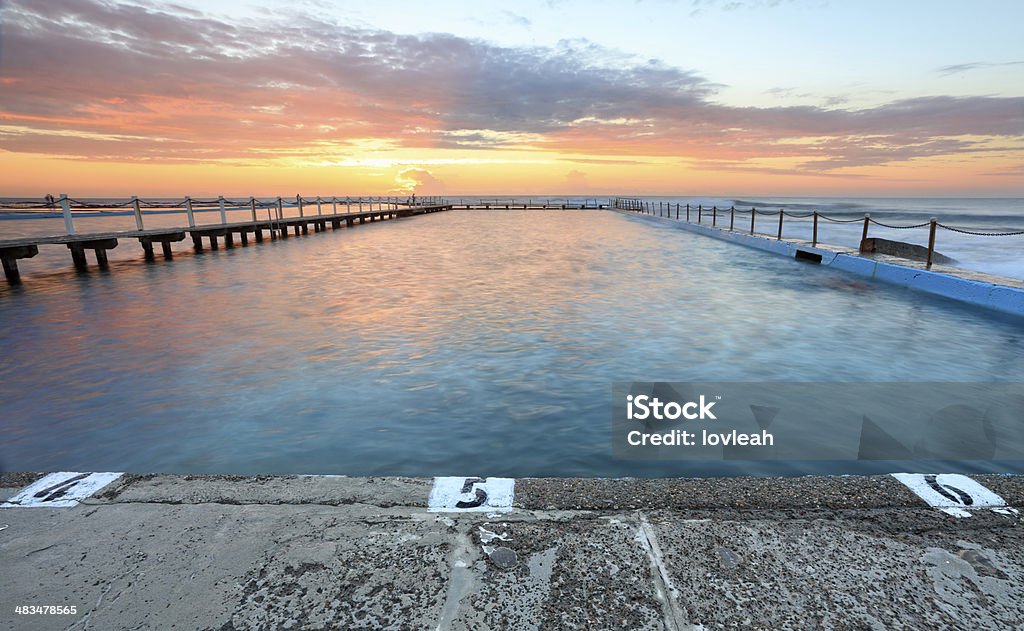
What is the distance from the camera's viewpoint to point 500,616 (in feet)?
6.18

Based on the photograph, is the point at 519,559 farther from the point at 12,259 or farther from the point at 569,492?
the point at 12,259

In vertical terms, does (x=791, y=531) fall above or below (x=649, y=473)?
above

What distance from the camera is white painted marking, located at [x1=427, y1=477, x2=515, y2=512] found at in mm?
2572

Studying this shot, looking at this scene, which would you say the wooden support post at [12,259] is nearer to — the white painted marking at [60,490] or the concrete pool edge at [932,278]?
the white painted marking at [60,490]

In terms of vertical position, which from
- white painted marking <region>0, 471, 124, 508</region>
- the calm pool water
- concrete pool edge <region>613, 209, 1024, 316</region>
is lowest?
the calm pool water

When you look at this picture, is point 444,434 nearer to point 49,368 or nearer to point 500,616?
point 500,616

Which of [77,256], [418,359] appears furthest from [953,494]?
[77,256]

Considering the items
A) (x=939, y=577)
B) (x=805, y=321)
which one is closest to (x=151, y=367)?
(x=939, y=577)

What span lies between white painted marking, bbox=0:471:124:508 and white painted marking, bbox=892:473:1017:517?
444 centimetres

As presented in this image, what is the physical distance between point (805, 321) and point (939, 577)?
7.34 m

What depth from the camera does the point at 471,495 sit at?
268cm

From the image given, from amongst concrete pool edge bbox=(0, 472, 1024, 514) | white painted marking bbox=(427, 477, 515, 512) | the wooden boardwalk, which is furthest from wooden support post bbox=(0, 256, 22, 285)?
white painted marking bbox=(427, 477, 515, 512)

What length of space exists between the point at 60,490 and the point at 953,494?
15.7ft

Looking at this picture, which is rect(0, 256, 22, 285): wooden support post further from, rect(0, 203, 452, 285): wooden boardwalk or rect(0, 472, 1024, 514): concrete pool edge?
rect(0, 472, 1024, 514): concrete pool edge
